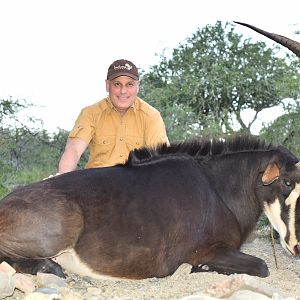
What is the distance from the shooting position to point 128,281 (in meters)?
A: 4.54

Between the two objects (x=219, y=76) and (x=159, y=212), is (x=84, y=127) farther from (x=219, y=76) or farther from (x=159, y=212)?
(x=219, y=76)

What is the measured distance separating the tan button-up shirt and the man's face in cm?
12

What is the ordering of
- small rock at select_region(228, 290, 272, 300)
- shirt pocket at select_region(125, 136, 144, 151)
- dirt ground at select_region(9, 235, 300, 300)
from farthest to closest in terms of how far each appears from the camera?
shirt pocket at select_region(125, 136, 144, 151) < dirt ground at select_region(9, 235, 300, 300) < small rock at select_region(228, 290, 272, 300)

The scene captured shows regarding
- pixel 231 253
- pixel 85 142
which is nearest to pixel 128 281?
pixel 231 253

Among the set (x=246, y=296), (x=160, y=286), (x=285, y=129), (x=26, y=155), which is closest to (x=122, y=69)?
(x=160, y=286)

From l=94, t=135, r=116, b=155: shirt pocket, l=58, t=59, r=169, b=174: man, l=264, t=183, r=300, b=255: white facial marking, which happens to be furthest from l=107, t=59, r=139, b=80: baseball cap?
l=264, t=183, r=300, b=255: white facial marking

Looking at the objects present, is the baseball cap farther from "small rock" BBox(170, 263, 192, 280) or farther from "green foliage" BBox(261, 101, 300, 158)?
"green foliage" BBox(261, 101, 300, 158)

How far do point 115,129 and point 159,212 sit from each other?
1722mm

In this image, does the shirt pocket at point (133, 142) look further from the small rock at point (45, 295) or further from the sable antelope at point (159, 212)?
the small rock at point (45, 295)

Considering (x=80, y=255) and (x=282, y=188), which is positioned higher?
(x=282, y=188)

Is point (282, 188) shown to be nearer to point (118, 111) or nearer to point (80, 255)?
point (80, 255)

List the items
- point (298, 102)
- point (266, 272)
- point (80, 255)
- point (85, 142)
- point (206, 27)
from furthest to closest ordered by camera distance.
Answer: point (206, 27) < point (298, 102) < point (85, 142) < point (266, 272) < point (80, 255)

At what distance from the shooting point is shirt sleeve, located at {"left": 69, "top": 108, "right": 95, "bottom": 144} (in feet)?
19.6

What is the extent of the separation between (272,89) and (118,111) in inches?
479
